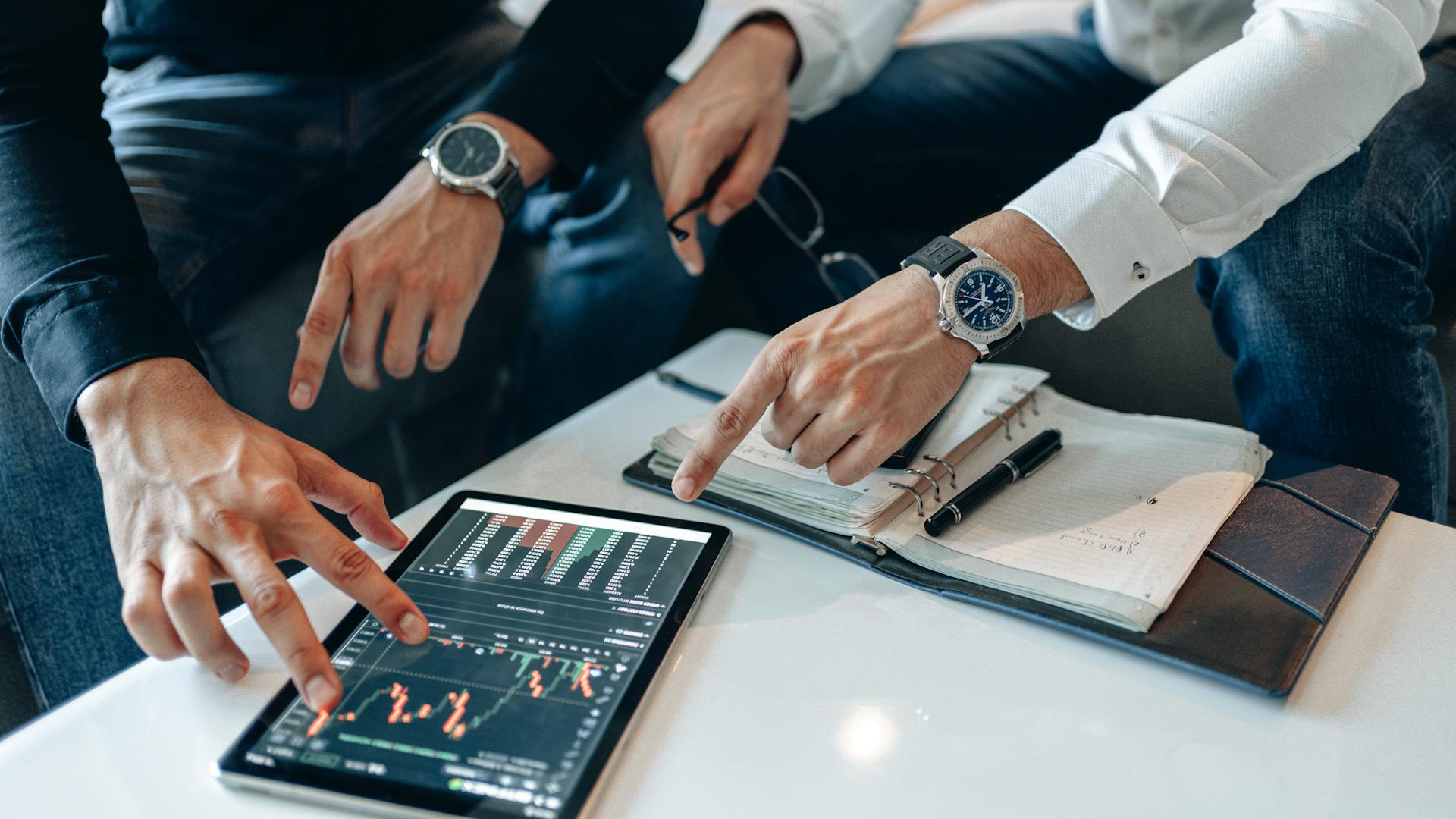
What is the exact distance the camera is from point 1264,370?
88 centimetres

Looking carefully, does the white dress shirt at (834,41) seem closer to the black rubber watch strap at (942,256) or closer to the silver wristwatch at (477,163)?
the silver wristwatch at (477,163)

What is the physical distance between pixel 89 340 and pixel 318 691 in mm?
366

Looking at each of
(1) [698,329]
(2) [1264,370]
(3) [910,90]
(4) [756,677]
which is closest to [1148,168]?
(2) [1264,370]

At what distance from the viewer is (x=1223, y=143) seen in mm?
753

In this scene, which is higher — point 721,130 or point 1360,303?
point 721,130

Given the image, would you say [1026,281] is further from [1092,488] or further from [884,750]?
[884,750]

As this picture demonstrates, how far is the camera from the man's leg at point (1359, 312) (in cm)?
82

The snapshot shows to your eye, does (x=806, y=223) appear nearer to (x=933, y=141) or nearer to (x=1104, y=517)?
(x=933, y=141)

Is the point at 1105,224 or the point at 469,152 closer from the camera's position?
the point at 1105,224

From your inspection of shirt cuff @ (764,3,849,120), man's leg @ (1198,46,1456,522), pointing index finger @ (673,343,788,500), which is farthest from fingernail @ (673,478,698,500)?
shirt cuff @ (764,3,849,120)

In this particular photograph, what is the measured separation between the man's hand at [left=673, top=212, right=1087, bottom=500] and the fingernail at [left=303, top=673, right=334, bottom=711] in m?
0.26

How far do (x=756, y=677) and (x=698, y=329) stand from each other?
986mm

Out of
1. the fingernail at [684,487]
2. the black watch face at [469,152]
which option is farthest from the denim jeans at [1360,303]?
the black watch face at [469,152]

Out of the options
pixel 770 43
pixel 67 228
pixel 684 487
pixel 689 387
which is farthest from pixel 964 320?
pixel 67 228
